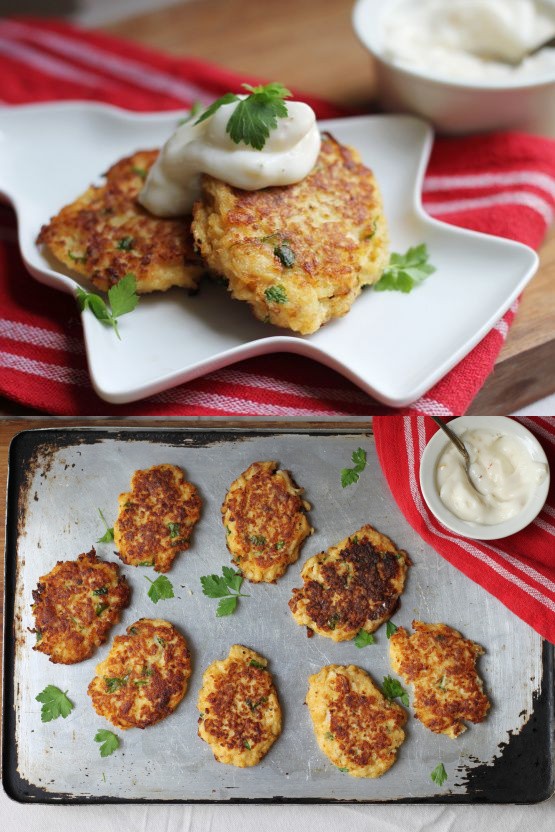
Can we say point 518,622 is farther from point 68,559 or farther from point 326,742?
point 68,559

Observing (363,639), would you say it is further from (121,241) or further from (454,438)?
(121,241)

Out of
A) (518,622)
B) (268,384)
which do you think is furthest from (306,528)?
(518,622)

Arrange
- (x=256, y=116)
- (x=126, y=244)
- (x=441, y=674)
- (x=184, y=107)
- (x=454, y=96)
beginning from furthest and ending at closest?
(x=184, y=107) → (x=454, y=96) → (x=441, y=674) → (x=126, y=244) → (x=256, y=116)

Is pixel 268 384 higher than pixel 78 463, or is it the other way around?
pixel 268 384

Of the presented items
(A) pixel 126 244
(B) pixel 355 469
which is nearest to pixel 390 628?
(B) pixel 355 469

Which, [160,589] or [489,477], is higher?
[489,477]

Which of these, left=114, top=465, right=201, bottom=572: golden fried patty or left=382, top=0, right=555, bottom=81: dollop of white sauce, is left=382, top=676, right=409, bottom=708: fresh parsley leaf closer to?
left=114, top=465, right=201, bottom=572: golden fried patty

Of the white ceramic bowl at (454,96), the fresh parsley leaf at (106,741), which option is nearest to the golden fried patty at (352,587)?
the fresh parsley leaf at (106,741)

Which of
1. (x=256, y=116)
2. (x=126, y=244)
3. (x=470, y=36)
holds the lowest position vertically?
(x=126, y=244)
